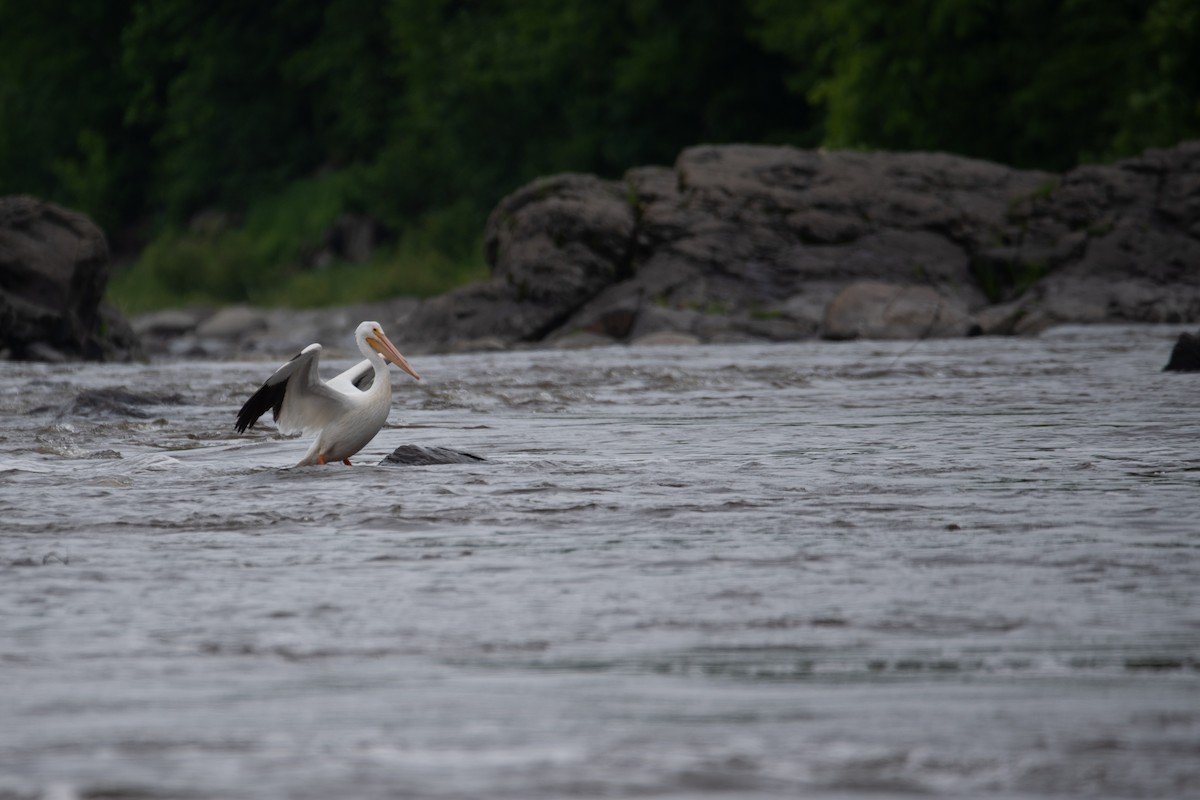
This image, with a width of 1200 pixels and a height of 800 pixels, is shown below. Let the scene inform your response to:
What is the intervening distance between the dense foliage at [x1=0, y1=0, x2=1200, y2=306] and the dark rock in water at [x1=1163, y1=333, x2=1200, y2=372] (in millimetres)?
15689

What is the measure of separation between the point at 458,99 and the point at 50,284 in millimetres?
25037

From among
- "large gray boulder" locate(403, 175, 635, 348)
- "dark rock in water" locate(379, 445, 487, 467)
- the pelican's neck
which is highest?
the pelican's neck

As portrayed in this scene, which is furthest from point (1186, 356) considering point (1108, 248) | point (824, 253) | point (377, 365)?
point (824, 253)

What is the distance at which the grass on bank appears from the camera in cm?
4131

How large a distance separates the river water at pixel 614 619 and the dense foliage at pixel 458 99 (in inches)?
933

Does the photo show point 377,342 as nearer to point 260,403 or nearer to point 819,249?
point 260,403

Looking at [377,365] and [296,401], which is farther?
[377,365]

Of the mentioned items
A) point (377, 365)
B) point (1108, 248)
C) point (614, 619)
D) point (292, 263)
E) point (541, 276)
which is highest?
point (614, 619)

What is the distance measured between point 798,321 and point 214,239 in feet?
94.2

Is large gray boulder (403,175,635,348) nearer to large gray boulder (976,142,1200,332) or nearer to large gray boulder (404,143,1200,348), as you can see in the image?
large gray boulder (404,143,1200,348)

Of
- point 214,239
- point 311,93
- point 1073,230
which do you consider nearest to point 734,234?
point 1073,230

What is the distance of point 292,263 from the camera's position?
48.3m

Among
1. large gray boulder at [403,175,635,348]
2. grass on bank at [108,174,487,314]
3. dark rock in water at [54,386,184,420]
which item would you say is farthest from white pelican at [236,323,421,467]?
grass on bank at [108,174,487,314]

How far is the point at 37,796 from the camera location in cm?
337
